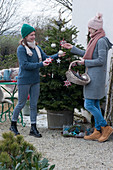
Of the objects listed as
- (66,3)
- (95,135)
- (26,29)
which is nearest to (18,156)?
(95,135)

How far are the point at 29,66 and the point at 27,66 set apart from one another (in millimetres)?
34

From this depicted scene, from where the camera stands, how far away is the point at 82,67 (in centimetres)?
525

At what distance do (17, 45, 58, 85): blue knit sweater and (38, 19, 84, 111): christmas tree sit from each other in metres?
0.45

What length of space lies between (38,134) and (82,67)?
5.02 ft

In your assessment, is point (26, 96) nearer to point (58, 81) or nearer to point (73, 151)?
point (58, 81)

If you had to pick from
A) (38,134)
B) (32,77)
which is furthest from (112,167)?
(32,77)

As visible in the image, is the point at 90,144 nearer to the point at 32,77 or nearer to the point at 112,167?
the point at 112,167

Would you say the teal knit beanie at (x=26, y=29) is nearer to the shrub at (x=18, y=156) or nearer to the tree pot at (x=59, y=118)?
the tree pot at (x=59, y=118)

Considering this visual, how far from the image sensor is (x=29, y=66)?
450 centimetres

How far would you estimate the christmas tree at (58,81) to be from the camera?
5070 millimetres

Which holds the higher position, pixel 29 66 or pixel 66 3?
pixel 66 3

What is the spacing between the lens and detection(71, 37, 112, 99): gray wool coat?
4.27 m

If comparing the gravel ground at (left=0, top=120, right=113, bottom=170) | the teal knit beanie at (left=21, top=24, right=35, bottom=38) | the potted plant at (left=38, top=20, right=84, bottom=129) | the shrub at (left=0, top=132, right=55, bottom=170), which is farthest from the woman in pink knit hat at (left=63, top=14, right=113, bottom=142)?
the shrub at (left=0, top=132, right=55, bottom=170)

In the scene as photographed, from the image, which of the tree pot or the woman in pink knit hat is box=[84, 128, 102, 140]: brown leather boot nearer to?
the woman in pink knit hat
